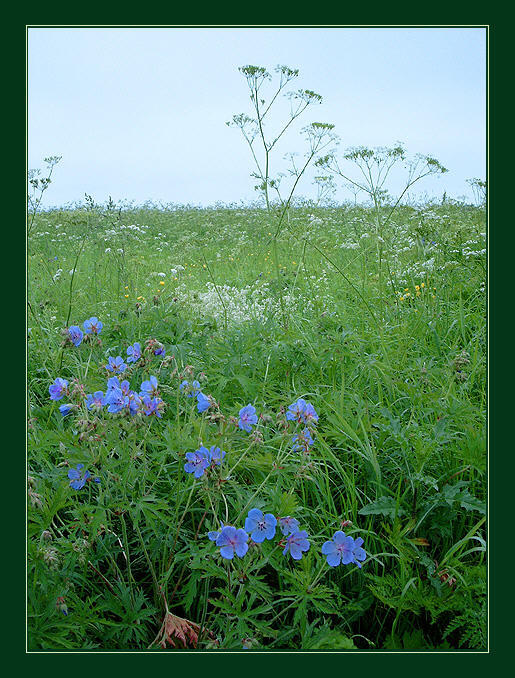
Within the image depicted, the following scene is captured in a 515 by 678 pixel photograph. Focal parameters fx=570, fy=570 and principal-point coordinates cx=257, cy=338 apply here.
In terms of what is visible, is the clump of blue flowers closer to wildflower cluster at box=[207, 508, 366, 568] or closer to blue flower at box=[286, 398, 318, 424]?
wildflower cluster at box=[207, 508, 366, 568]

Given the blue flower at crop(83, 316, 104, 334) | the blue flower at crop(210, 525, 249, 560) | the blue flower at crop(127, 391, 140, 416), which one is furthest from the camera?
the blue flower at crop(83, 316, 104, 334)

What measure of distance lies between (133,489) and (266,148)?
2065 millimetres

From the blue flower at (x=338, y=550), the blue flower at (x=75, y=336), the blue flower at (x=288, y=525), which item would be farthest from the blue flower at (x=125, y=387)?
the blue flower at (x=338, y=550)

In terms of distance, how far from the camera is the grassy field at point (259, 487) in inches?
61.0

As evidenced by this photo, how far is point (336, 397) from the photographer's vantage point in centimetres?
226

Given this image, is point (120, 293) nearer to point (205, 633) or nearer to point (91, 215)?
point (91, 215)

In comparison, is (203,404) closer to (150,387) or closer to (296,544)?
(150,387)

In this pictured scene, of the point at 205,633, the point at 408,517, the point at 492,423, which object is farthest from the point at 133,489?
the point at 492,423

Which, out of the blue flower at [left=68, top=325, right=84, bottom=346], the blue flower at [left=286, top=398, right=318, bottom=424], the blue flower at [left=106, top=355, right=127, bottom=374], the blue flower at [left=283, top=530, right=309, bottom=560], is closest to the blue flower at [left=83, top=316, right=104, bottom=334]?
the blue flower at [left=68, top=325, right=84, bottom=346]

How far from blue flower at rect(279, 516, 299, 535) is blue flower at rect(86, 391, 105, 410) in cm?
57

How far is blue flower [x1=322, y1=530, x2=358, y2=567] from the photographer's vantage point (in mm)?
1523

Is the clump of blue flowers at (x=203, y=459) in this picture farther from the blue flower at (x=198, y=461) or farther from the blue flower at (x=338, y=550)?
the blue flower at (x=338, y=550)

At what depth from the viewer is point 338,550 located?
1537 millimetres

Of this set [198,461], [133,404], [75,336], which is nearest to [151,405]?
[133,404]
